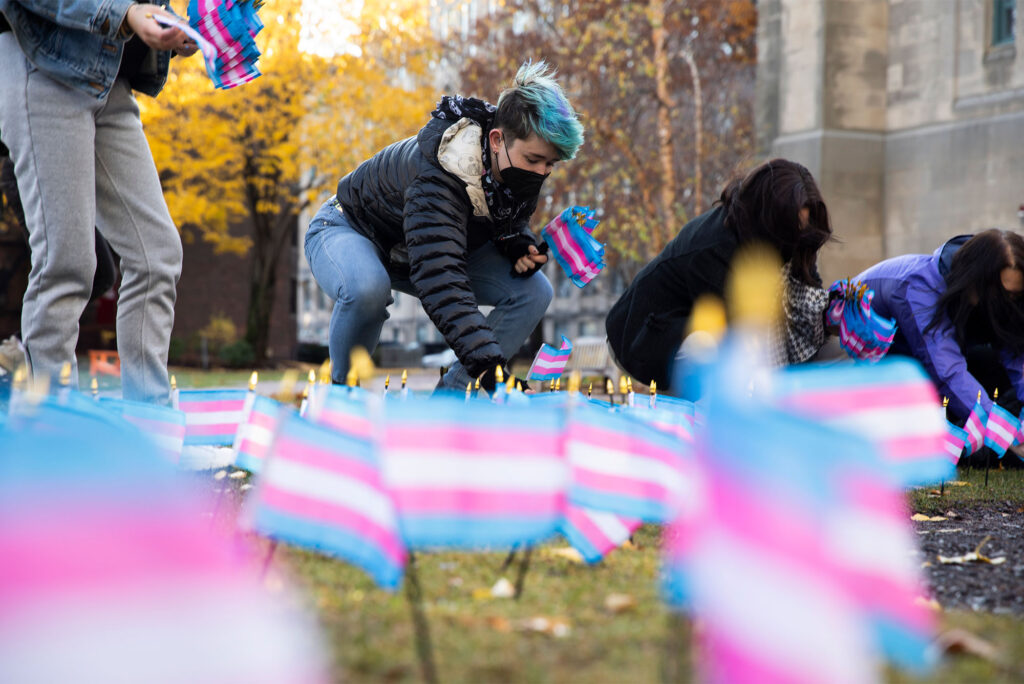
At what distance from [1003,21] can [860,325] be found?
38.1ft

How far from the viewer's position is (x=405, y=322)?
7700 centimetres

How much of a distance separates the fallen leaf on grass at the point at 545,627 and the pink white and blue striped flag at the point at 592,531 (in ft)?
1.23

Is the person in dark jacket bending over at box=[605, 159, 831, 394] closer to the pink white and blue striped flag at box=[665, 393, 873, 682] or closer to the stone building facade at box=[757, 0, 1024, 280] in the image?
the pink white and blue striped flag at box=[665, 393, 873, 682]

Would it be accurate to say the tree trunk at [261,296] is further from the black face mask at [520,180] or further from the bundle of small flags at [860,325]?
the black face mask at [520,180]

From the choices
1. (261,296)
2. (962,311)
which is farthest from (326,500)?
(261,296)

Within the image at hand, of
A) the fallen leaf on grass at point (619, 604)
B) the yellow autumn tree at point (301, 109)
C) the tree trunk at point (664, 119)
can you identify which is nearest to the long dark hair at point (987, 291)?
the fallen leaf on grass at point (619, 604)

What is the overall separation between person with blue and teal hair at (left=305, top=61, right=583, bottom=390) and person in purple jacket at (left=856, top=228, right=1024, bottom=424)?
2096mm

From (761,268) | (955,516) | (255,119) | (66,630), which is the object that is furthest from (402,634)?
(255,119)

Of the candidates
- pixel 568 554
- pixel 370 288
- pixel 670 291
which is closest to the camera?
pixel 568 554

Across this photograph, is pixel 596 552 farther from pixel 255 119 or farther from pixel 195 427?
pixel 255 119

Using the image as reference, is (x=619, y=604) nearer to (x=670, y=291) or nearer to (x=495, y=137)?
(x=495, y=137)

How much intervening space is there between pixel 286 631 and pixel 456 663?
0.60m

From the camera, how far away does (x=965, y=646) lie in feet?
6.57

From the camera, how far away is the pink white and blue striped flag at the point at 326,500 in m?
1.88
